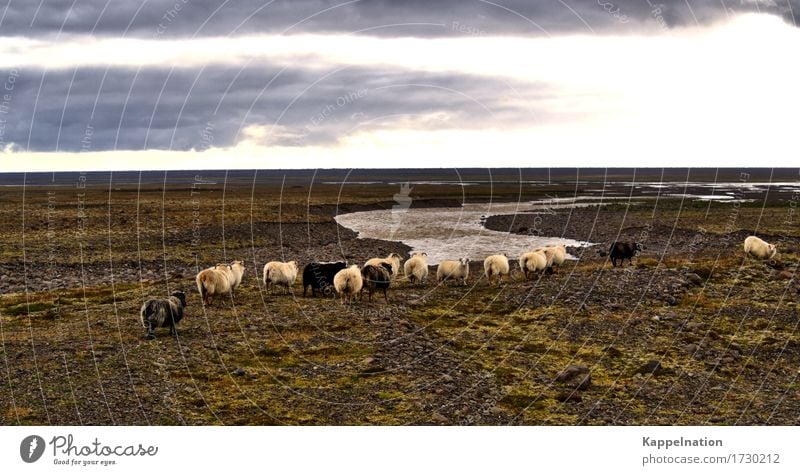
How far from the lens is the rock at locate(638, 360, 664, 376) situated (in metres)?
17.5

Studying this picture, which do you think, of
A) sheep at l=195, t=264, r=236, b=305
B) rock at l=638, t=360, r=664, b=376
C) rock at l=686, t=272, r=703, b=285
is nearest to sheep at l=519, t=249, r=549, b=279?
rock at l=686, t=272, r=703, b=285

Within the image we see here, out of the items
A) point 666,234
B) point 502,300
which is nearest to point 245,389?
point 502,300

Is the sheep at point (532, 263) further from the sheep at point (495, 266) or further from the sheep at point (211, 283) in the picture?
the sheep at point (211, 283)

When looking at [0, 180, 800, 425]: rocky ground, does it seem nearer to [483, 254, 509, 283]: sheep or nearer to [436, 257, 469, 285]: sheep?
[436, 257, 469, 285]: sheep

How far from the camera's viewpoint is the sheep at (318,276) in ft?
88.8

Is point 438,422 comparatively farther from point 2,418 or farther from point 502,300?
point 502,300

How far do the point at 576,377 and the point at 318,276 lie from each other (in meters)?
13.3

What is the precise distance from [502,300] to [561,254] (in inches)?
357

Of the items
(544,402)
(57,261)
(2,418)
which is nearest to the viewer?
(2,418)

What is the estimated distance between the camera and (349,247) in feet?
153

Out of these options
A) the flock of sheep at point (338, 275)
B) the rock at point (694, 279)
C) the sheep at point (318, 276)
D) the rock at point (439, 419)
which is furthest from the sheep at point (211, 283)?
the rock at point (694, 279)

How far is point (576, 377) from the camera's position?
662 inches

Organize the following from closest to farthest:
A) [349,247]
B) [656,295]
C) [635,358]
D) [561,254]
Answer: [635,358] < [656,295] < [561,254] < [349,247]

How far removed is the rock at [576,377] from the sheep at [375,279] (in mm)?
10398
